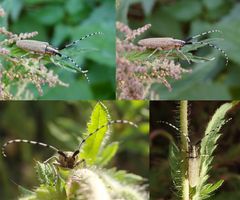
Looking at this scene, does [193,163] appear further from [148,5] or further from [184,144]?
[148,5]

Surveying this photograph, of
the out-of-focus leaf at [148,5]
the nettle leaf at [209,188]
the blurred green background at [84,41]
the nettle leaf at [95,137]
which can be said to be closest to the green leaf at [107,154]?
the nettle leaf at [95,137]

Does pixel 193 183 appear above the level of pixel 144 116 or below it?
below

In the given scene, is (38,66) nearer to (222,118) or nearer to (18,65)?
(18,65)

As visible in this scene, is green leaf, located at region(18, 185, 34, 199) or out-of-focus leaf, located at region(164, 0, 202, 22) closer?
green leaf, located at region(18, 185, 34, 199)

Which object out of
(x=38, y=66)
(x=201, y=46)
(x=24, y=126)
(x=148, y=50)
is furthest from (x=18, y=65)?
(x=201, y=46)

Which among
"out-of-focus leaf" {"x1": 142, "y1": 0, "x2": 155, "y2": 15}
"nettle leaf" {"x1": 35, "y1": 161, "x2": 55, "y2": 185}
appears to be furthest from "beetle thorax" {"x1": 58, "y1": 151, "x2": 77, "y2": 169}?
"out-of-focus leaf" {"x1": 142, "y1": 0, "x2": 155, "y2": 15}

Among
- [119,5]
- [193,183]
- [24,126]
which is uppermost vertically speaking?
[119,5]

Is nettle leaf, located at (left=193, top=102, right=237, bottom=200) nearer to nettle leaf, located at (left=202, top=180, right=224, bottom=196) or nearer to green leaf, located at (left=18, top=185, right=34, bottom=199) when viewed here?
nettle leaf, located at (left=202, top=180, right=224, bottom=196)
